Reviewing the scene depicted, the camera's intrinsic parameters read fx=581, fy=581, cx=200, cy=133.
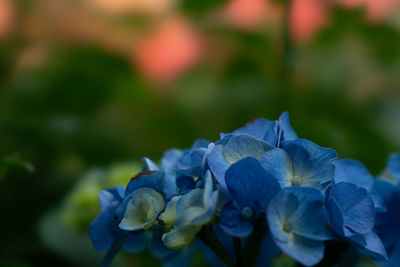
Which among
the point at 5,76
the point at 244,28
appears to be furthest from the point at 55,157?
the point at 244,28

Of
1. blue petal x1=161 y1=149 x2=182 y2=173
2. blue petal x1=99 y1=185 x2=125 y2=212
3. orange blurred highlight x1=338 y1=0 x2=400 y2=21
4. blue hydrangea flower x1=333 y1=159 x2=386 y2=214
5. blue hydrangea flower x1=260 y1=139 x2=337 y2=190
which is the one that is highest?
blue hydrangea flower x1=260 y1=139 x2=337 y2=190

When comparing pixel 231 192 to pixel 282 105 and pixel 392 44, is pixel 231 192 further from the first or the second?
pixel 392 44

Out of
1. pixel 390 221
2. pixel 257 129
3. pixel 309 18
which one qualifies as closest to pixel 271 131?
pixel 257 129

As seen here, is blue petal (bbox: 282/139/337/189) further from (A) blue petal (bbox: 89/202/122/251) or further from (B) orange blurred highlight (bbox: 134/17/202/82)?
(B) orange blurred highlight (bbox: 134/17/202/82)

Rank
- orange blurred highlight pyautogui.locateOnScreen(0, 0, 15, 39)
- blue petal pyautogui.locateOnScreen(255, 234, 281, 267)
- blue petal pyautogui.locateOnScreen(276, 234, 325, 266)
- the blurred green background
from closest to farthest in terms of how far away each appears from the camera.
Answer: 1. blue petal pyautogui.locateOnScreen(276, 234, 325, 266)
2. blue petal pyautogui.locateOnScreen(255, 234, 281, 267)
3. the blurred green background
4. orange blurred highlight pyautogui.locateOnScreen(0, 0, 15, 39)

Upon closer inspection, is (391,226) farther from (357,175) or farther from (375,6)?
(375,6)

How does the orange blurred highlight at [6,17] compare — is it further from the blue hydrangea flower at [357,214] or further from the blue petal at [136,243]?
the blue hydrangea flower at [357,214]

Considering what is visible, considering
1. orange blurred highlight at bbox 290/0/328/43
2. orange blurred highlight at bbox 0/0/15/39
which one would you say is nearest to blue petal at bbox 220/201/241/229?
orange blurred highlight at bbox 290/0/328/43
